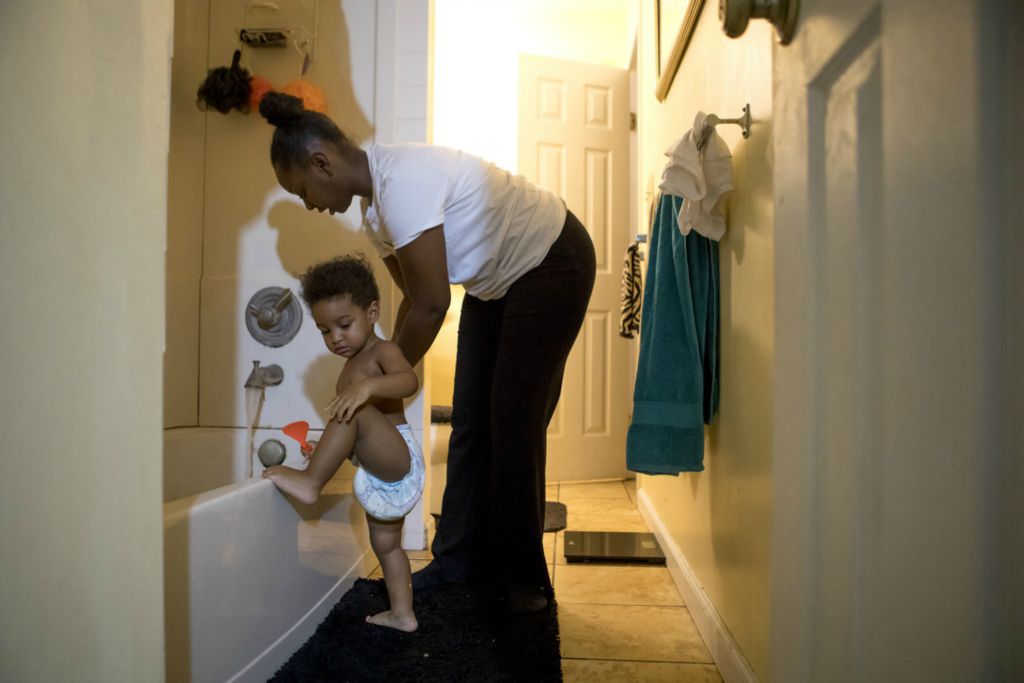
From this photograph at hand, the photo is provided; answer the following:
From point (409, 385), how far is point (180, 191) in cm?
109

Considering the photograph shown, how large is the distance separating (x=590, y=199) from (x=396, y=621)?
91.1 inches

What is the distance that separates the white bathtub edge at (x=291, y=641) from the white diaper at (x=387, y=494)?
0.24 m

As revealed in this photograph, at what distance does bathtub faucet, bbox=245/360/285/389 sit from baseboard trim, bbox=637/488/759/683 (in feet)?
3.82

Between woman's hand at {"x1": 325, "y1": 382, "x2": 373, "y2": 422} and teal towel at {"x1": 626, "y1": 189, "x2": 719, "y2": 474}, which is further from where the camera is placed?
teal towel at {"x1": 626, "y1": 189, "x2": 719, "y2": 474}

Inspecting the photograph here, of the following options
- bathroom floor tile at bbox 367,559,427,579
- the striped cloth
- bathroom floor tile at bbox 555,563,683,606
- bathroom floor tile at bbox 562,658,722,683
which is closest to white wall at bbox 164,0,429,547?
bathroom floor tile at bbox 367,559,427,579

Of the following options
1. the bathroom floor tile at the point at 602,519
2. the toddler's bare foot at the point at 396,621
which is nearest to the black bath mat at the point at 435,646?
the toddler's bare foot at the point at 396,621

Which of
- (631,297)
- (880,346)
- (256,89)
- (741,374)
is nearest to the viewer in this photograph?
(880,346)

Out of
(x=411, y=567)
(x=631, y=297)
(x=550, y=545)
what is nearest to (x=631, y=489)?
(x=550, y=545)

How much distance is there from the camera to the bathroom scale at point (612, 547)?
71.2 inches

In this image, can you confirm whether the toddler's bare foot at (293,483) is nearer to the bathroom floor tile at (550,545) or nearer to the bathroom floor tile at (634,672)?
the bathroom floor tile at (634,672)

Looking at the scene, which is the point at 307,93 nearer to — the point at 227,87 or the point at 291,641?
the point at 227,87

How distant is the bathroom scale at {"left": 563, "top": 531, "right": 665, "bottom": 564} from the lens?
5.93 ft

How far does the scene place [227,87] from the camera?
71.7 inches

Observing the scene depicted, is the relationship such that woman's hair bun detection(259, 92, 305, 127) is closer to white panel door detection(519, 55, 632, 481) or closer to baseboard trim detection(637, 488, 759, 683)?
baseboard trim detection(637, 488, 759, 683)
